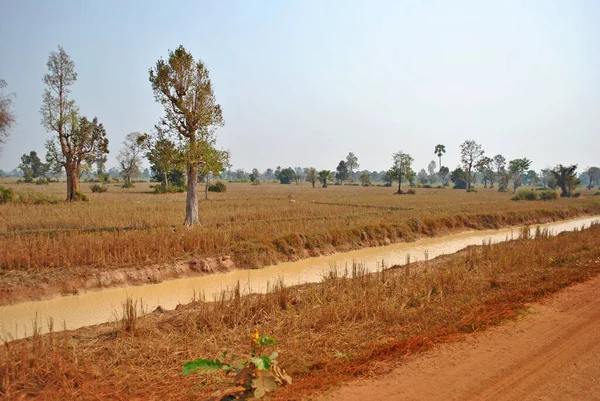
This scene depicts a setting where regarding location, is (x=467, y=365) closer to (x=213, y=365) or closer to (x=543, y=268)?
(x=213, y=365)

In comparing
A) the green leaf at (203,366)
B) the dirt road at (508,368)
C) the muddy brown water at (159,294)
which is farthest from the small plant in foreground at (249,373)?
the muddy brown water at (159,294)

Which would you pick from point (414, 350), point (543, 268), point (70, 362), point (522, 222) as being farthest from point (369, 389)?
point (522, 222)

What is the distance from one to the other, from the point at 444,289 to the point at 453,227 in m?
14.9

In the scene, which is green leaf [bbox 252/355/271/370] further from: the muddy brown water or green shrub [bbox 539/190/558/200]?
green shrub [bbox 539/190/558/200]

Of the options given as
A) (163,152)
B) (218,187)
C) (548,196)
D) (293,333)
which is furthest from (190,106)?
(548,196)

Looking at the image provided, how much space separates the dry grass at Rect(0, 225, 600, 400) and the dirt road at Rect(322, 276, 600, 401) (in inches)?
12.3

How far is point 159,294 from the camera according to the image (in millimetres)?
10125

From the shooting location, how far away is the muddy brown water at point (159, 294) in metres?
7.98

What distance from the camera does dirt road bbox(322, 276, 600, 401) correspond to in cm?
427

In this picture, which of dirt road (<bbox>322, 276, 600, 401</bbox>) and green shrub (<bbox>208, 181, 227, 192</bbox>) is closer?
dirt road (<bbox>322, 276, 600, 401</bbox>)

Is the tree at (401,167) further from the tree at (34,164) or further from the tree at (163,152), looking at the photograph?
the tree at (34,164)

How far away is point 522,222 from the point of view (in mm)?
26500

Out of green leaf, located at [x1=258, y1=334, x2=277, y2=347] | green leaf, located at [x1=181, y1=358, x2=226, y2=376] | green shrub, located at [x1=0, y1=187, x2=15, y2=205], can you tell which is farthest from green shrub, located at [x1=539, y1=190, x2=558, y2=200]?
green shrub, located at [x1=0, y1=187, x2=15, y2=205]

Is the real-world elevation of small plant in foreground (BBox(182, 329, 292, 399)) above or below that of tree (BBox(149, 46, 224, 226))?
below
